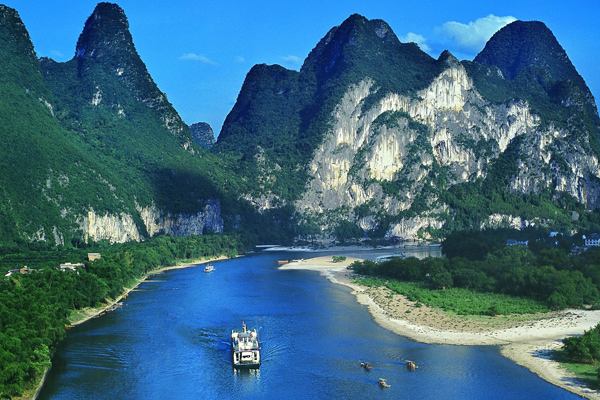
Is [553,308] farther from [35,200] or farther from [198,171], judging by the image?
[198,171]

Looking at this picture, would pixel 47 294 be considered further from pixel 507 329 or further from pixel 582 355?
pixel 582 355

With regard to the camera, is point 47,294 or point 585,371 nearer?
point 585,371

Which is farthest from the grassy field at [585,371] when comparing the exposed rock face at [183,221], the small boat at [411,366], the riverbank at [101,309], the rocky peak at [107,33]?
the rocky peak at [107,33]

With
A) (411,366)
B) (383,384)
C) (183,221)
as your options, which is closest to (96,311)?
(411,366)

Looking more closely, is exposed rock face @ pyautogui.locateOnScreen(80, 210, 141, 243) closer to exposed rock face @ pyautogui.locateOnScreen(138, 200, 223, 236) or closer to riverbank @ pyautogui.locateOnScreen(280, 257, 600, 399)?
exposed rock face @ pyautogui.locateOnScreen(138, 200, 223, 236)

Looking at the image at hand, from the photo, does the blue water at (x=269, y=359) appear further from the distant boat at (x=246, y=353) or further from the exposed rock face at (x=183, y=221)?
the exposed rock face at (x=183, y=221)

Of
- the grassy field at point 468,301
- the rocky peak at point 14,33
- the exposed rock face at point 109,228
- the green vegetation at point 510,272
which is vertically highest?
the rocky peak at point 14,33
